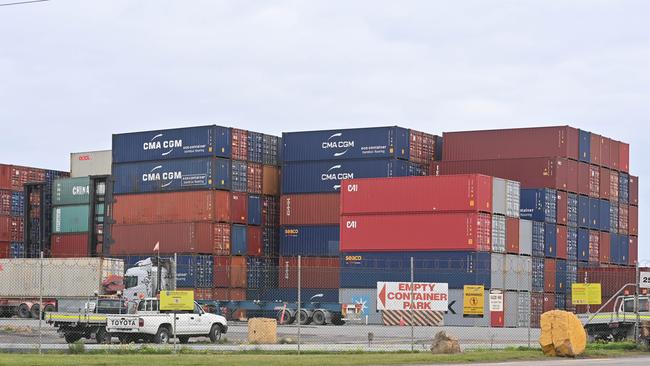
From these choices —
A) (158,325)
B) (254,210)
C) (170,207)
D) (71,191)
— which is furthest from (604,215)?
(158,325)

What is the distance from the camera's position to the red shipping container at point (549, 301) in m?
67.0

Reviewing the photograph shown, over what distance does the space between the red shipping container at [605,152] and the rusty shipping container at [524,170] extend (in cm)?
519

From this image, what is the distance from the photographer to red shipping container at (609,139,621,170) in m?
78.2

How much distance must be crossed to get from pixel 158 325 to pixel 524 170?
126 ft

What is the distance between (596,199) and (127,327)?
44.5 meters

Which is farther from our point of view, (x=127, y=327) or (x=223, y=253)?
(x=223, y=253)

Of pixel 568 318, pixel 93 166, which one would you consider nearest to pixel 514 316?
pixel 568 318

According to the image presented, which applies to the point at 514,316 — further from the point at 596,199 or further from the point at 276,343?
the point at 276,343

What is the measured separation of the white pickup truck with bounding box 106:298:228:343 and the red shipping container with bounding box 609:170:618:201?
42.8 meters

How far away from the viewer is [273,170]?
78.1 metres

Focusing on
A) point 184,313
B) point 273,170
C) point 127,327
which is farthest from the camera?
point 273,170

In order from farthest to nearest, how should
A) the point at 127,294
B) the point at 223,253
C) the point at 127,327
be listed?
1. the point at 223,253
2. the point at 127,294
3. the point at 127,327

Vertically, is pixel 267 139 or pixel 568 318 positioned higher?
pixel 267 139

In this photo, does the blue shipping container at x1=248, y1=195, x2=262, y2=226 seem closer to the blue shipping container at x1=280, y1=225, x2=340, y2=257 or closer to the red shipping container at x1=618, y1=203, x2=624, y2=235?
the blue shipping container at x1=280, y1=225, x2=340, y2=257
